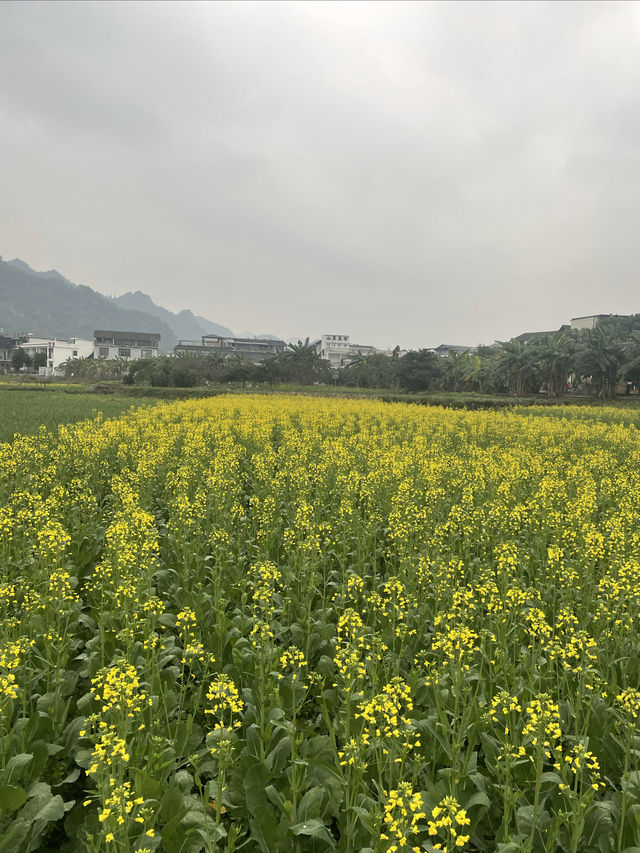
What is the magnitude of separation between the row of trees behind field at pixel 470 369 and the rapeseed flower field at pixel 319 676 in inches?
2062

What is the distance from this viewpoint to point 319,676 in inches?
161

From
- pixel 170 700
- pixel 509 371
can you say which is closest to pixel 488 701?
pixel 170 700

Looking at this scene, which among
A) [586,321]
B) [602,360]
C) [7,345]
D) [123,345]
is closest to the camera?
[602,360]

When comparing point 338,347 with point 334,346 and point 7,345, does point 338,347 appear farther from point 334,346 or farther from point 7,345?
point 7,345

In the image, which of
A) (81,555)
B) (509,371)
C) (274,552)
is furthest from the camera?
(509,371)

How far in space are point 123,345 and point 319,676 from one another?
16038 centimetres

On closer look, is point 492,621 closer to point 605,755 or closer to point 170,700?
point 605,755

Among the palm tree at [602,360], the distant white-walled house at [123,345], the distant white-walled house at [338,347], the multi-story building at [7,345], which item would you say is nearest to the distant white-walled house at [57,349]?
the multi-story building at [7,345]

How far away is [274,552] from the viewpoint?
26.2 ft

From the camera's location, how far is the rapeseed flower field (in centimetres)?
310

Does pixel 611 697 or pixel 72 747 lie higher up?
pixel 611 697

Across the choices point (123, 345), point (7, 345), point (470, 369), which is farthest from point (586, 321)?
point (7, 345)

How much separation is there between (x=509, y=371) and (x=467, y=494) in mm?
60356

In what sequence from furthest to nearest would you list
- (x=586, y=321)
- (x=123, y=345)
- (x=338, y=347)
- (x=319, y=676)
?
(x=338, y=347), (x=123, y=345), (x=586, y=321), (x=319, y=676)
